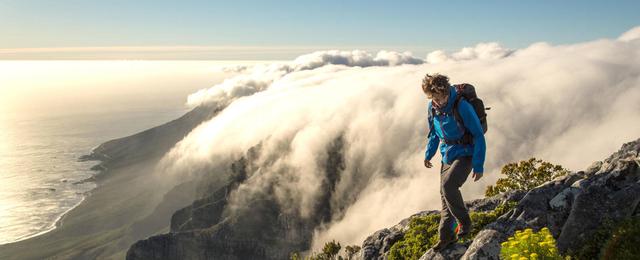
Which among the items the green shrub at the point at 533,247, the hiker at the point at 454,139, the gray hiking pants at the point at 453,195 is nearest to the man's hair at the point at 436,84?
the hiker at the point at 454,139

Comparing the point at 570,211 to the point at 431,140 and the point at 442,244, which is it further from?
the point at 431,140

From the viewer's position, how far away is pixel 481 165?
32.4ft

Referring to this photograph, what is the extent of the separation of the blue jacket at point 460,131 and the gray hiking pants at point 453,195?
22cm

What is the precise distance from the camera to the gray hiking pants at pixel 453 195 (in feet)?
35.1

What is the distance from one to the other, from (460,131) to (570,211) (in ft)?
14.1

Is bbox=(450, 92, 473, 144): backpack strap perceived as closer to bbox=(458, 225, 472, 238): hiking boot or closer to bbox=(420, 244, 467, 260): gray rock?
bbox=(458, 225, 472, 238): hiking boot

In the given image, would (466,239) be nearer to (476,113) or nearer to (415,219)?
(476,113)

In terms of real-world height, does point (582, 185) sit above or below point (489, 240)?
above

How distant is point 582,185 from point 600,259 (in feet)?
10.6

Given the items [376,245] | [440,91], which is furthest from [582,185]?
[376,245]

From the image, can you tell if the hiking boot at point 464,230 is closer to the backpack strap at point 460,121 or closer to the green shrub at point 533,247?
the backpack strap at point 460,121

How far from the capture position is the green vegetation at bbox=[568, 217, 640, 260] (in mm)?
9398

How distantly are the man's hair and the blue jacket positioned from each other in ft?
0.79

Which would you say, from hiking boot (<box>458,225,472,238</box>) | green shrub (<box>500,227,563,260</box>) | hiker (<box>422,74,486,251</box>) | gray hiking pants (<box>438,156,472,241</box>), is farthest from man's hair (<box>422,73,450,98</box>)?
hiking boot (<box>458,225,472,238</box>)
